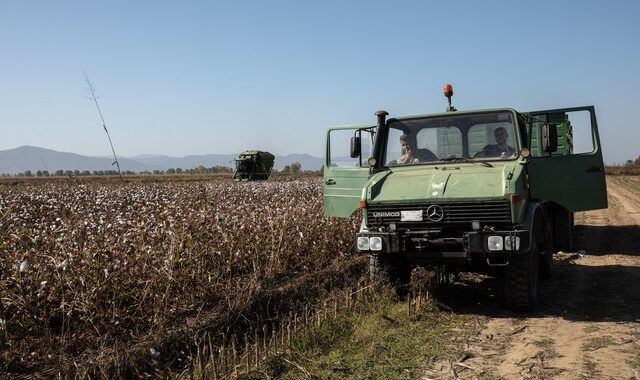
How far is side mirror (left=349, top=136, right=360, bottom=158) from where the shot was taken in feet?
25.2

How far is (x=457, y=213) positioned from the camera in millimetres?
6027

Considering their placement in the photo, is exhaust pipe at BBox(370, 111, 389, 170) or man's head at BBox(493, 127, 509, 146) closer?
man's head at BBox(493, 127, 509, 146)

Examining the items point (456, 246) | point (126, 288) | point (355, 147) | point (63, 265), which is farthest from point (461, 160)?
point (63, 265)

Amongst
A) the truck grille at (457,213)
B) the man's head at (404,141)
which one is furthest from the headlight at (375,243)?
the man's head at (404,141)

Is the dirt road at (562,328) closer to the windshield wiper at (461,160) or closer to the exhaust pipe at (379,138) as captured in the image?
the windshield wiper at (461,160)

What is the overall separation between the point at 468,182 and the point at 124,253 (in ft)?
12.2

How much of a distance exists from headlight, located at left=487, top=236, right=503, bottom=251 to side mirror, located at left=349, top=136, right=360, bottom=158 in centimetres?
253

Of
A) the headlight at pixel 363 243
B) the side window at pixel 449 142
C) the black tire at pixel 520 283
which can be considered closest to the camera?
the black tire at pixel 520 283

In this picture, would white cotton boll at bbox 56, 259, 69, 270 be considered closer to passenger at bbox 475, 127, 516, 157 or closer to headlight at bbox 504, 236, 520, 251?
headlight at bbox 504, 236, 520, 251

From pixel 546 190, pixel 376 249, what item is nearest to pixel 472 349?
pixel 376 249

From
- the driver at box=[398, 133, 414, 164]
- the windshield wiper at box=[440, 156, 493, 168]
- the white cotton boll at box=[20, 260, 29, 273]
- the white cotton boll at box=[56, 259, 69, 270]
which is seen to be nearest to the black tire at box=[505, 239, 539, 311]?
the windshield wiper at box=[440, 156, 493, 168]

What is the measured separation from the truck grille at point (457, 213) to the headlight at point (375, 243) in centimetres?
23

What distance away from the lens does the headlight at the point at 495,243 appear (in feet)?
18.9

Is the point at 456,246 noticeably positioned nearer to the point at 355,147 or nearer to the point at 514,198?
the point at 514,198
